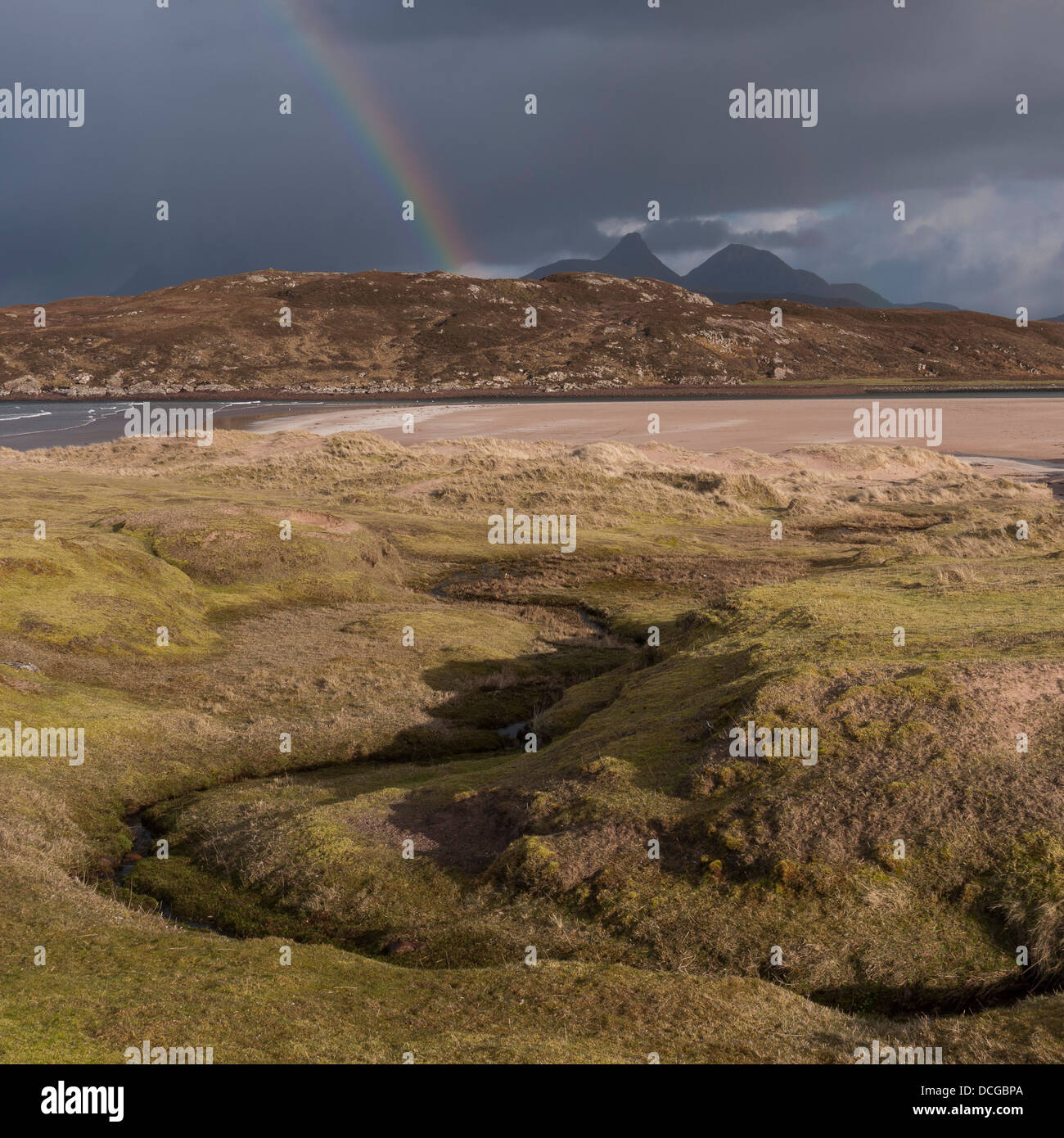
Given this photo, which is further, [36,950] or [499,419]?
[499,419]

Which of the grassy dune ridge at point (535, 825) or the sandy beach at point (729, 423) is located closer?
the grassy dune ridge at point (535, 825)

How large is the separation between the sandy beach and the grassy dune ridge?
299ft

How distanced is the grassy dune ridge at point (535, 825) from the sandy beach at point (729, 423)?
9101cm

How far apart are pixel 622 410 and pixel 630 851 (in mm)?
169772

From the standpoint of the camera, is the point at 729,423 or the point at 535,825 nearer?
the point at 535,825

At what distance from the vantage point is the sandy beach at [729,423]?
430ft

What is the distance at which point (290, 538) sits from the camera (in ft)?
165

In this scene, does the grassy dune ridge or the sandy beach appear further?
the sandy beach

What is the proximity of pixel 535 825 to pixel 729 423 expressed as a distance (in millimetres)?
146744

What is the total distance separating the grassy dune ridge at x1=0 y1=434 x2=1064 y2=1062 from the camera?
40.6 feet

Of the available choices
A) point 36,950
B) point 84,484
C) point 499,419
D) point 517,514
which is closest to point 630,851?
point 36,950

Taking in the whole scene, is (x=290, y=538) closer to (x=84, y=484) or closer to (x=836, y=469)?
(x=84, y=484)

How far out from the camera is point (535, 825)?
18.3 metres

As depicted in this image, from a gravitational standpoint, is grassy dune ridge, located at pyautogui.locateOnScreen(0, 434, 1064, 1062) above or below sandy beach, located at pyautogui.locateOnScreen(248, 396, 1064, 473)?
below
